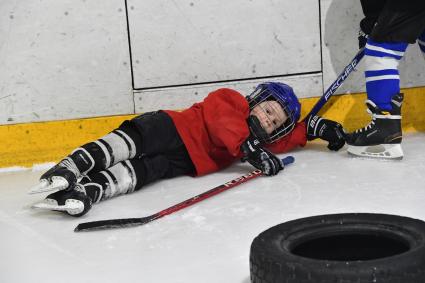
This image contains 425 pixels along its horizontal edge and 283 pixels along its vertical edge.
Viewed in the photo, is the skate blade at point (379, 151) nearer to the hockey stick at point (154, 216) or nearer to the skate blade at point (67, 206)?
the hockey stick at point (154, 216)

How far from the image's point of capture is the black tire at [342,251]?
1.32 m

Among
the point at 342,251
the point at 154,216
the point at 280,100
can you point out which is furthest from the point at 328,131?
the point at 342,251

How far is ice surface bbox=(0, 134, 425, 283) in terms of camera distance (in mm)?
1798

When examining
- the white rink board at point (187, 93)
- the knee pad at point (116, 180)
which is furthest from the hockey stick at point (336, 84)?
the knee pad at point (116, 180)

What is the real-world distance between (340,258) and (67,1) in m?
2.23

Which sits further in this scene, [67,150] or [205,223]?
[67,150]

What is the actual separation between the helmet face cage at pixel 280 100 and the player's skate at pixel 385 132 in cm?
30

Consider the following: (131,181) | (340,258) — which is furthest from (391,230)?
(131,181)

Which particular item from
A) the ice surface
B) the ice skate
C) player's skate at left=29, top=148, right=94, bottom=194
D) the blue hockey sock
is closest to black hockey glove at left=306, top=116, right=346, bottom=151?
the ice surface

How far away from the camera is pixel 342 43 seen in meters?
3.53

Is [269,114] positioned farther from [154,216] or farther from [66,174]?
[66,174]

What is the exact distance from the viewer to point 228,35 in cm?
346

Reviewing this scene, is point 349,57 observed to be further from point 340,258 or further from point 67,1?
point 340,258

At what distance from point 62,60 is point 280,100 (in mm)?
1098
